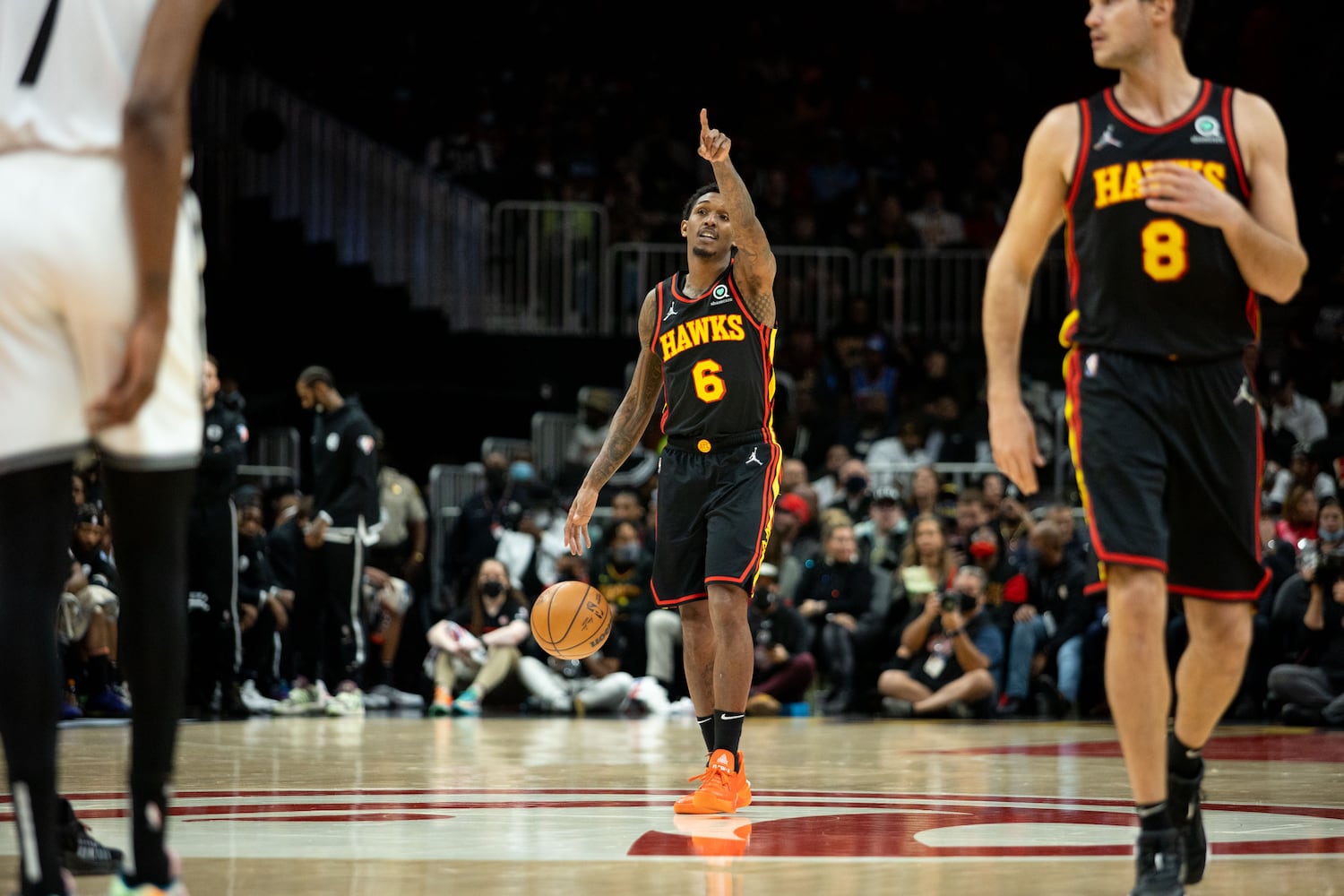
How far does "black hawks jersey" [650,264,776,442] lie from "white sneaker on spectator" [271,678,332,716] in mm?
7869

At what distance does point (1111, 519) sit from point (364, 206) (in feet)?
57.5

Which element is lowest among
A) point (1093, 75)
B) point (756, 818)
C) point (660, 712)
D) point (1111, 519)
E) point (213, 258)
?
point (660, 712)

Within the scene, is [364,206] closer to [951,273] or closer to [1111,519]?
[951,273]

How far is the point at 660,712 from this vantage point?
1510 centimetres

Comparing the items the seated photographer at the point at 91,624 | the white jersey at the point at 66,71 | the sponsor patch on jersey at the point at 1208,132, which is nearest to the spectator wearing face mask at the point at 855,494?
the seated photographer at the point at 91,624

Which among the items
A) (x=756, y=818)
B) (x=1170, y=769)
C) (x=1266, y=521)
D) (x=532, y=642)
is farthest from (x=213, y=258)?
(x=1170, y=769)

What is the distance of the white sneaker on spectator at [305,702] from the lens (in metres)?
14.4

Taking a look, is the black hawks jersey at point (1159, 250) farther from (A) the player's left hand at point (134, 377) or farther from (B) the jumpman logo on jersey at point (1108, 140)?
(A) the player's left hand at point (134, 377)

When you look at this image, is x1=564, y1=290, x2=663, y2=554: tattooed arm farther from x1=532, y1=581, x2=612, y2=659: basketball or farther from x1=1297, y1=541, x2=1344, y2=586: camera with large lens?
x1=1297, y1=541, x2=1344, y2=586: camera with large lens

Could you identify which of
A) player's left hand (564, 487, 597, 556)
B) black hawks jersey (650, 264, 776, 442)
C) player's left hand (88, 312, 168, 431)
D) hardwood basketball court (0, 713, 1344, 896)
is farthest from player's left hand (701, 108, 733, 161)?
player's left hand (88, 312, 168, 431)

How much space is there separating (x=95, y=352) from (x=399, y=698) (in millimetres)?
12818

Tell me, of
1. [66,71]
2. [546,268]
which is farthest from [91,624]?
[66,71]

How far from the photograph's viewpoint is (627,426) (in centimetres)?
772

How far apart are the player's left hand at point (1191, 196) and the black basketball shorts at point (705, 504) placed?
9.63 ft
